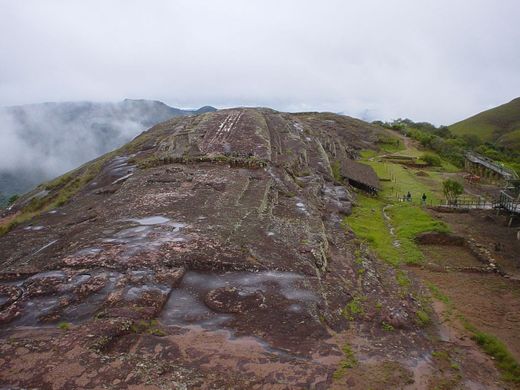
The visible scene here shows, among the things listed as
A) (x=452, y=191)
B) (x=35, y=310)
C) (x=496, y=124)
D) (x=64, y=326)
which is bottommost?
(x=35, y=310)

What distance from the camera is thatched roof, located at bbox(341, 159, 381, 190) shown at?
4524 cm

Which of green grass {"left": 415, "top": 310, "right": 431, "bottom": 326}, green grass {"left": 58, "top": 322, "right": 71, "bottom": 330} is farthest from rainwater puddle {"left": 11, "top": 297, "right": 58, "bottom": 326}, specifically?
green grass {"left": 415, "top": 310, "right": 431, "bottom": 326}

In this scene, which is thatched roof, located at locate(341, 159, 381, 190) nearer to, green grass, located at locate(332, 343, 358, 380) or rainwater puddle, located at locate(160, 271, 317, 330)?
rainwater puddle, located at locate(160, 271, 317, 330)

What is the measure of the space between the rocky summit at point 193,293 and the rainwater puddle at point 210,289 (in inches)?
2.9

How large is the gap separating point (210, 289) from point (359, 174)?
3422cm

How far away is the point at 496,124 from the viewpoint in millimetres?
143250

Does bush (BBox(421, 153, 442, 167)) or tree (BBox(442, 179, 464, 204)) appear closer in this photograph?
tree (BBox(442, 179, 464, 204))

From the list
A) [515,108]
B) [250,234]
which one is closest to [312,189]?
[250,234]

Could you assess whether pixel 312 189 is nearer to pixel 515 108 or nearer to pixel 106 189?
pixel 106 189

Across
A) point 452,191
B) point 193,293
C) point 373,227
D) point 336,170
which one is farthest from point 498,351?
point 336,170

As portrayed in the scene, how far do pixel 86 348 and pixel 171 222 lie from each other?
1152cm

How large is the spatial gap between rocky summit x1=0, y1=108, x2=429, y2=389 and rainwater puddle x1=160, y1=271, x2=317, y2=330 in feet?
0.24

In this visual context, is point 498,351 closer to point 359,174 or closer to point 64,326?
point 64,326

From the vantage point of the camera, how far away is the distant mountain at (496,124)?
131 metres
